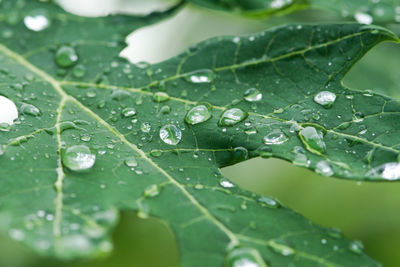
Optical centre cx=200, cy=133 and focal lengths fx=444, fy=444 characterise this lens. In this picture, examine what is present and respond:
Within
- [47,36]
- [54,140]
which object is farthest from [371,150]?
[47,36]

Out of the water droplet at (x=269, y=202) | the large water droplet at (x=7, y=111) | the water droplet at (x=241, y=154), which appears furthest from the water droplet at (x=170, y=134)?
the large water droplet at (x=7, y=111)

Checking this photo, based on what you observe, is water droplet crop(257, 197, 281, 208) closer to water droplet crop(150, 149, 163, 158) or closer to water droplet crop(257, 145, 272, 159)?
water droplet crop(257, 145, 272, 159)

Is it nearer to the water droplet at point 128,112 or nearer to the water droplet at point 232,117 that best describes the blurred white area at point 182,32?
the water droplet at point 128,112

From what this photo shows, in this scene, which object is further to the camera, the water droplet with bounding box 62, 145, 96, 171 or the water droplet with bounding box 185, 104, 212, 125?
the water droplet with bounding box 185, 104, 212, 125

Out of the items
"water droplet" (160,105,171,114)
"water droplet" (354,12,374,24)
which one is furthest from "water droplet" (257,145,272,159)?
"water droplet" (354,12,374,24)

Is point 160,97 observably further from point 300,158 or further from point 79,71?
point 300,158

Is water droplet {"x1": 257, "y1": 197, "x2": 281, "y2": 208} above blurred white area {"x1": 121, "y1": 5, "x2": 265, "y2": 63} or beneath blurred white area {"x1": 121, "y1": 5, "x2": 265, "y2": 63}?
beneath
